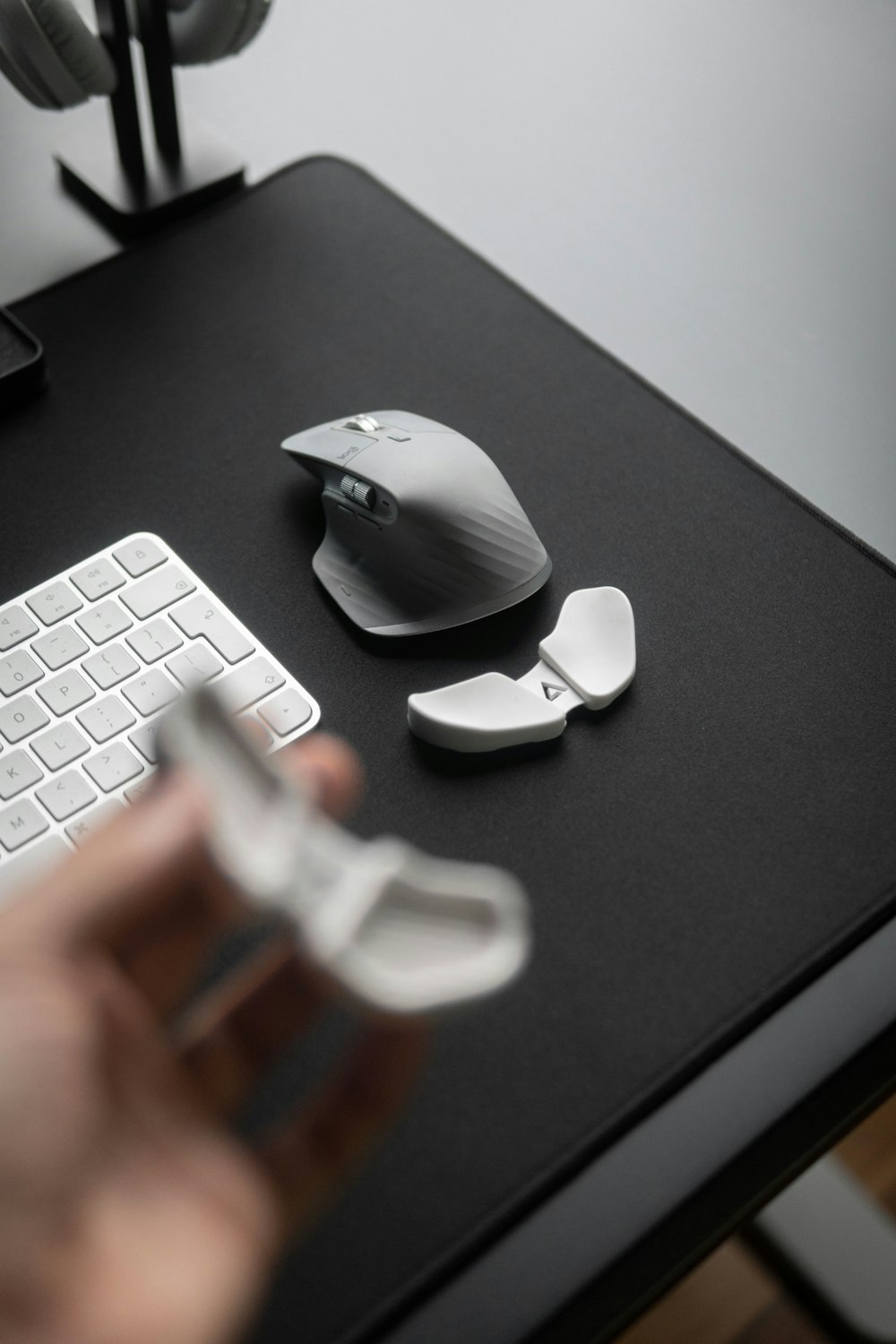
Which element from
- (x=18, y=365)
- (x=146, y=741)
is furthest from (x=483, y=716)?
(x=18, y=365)

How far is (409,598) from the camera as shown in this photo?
563mm

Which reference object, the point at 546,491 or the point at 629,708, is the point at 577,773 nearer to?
the point at 629,708

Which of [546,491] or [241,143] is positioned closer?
[546,491]

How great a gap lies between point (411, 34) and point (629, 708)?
648 millimetres

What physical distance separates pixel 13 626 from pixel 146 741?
93 mm

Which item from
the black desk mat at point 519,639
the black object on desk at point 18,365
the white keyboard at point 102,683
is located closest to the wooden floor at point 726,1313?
the black desk mat at point 519,639

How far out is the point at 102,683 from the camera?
54 cm

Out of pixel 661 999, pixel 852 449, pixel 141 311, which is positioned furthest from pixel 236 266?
pixel 661 999

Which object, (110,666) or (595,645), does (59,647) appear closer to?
(110,666)

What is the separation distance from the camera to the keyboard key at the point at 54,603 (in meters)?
0.56

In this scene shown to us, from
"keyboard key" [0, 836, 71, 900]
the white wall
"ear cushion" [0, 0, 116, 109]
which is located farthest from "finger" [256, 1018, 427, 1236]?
"ear cushion" [0, 0, 116, 109]

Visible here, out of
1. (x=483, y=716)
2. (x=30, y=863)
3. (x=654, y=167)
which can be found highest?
(x=654, y=167)

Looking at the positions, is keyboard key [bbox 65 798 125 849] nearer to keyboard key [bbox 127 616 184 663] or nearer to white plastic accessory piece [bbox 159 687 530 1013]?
keyboard key [bbox 127 616 184 663]

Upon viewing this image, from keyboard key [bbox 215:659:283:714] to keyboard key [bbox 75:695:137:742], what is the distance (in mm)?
43
